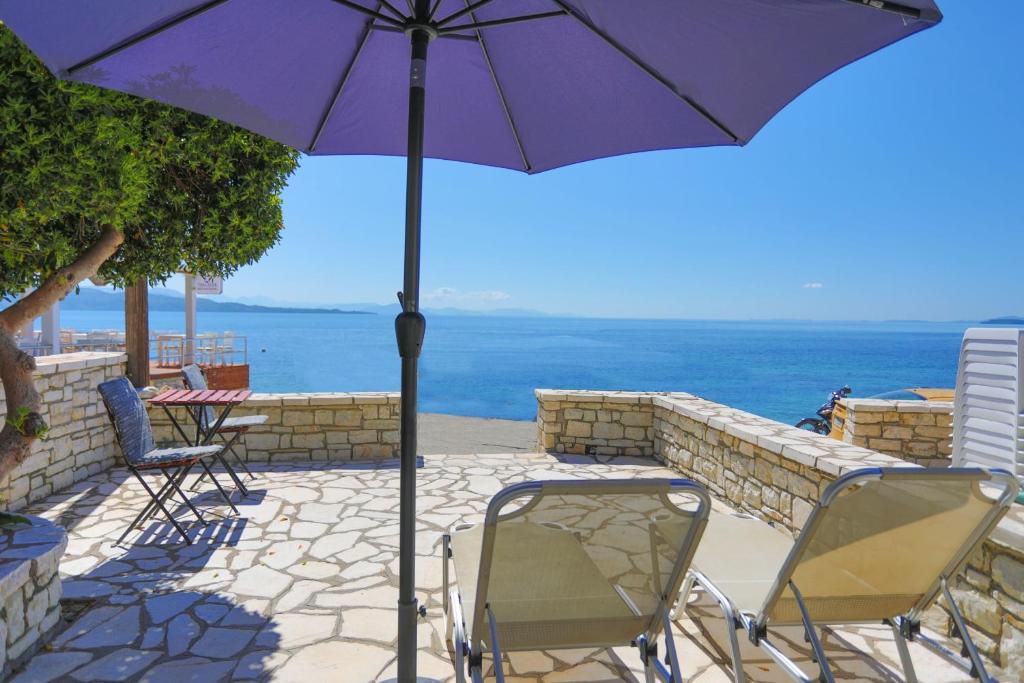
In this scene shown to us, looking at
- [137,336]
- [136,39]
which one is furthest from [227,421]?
[136,39]

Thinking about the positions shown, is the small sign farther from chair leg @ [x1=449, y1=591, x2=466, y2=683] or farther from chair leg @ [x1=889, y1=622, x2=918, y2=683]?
chair leg @ [x1=889, y1=622, x2=918, y2=683]

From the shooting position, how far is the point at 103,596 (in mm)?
2650

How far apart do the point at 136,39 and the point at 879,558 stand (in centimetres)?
277

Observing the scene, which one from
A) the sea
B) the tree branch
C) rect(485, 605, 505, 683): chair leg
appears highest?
the tree branch

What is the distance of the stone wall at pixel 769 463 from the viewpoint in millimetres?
1978

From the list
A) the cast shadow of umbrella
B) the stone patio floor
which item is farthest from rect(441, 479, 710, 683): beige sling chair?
the cast shadow of umbrella

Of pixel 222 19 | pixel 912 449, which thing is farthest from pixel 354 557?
pixel 912 449

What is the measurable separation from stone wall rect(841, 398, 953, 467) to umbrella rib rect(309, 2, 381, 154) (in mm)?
5915

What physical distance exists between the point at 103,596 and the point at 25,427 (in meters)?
0.89

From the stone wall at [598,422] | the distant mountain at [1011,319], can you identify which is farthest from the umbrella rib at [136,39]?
the distant mountain at [1011,319]

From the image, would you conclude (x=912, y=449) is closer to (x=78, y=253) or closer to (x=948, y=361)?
(x=78, y=253)

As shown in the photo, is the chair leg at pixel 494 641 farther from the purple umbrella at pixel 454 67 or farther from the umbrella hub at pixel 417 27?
the umbrella hub at pixel 417 27

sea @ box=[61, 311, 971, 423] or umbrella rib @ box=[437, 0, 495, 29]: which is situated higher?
umbrella rib @ box=[437, 0, 495, 29]

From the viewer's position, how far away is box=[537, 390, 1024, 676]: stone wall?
6.49 feet
